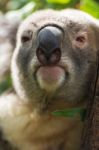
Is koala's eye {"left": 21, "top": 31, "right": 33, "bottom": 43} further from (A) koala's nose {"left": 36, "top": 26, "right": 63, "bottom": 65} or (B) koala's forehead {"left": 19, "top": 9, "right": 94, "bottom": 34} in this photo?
(A) koala's nose {"left": 36, "top": 26, "right": 63, "bottom": 65}

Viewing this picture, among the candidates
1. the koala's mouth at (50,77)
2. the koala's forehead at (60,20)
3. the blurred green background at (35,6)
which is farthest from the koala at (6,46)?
the koala's mouth at (50,77)

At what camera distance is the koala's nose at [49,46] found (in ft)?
5.96

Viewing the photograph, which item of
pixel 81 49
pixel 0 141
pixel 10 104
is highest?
pixel 81 49

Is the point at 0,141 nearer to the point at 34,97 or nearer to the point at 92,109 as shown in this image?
the point at 34,97

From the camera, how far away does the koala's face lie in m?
1.85

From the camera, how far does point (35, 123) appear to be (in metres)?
2.12

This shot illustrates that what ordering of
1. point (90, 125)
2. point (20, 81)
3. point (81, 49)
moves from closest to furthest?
1. point (90, 125)
2. point (81, 49)
3. point (20, 81)

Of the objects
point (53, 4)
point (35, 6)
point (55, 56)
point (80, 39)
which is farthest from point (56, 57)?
point (35, 6)

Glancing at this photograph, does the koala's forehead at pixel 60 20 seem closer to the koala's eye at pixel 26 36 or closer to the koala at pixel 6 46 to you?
the koala's eye at pixel 26 36

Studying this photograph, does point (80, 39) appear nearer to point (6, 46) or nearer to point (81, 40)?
point (81, 40)

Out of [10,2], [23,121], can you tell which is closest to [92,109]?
[23,121]

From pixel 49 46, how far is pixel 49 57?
4cm

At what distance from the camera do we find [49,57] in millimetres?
1820

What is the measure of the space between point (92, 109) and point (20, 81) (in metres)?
0.46
